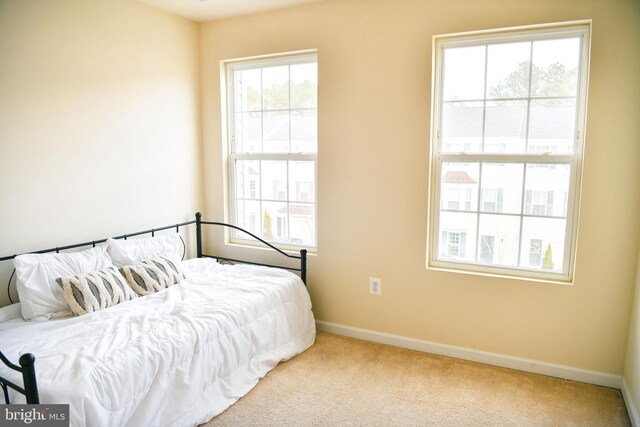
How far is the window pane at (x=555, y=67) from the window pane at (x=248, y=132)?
200 centimetres

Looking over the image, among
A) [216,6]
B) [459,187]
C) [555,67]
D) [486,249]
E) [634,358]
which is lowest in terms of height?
[634,358]

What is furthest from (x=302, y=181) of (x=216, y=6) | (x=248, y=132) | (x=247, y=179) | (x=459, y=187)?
(x=216, y=6)

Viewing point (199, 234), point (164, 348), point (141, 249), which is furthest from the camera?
point (199, 234)

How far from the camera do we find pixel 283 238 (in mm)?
3533

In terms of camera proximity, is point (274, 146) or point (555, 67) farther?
point (274, 146)

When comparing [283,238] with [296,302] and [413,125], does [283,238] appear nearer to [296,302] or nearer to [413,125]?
[296,302]

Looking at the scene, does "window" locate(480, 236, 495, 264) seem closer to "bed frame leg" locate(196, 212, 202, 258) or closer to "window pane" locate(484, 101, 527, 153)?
"window pane" locate(484, 101, 527, 153)

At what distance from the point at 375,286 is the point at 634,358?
1526 millimetres

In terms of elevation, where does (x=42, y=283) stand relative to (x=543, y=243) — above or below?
below

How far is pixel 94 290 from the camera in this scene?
240cm

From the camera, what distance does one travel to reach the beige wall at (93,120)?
242 centimetres

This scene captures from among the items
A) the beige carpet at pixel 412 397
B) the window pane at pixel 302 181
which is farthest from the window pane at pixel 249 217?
the beige carpet at pixel 412 397

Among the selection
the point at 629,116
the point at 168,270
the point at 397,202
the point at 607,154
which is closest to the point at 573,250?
the point at 607,154

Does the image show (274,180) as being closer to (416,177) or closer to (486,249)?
(416,177)
